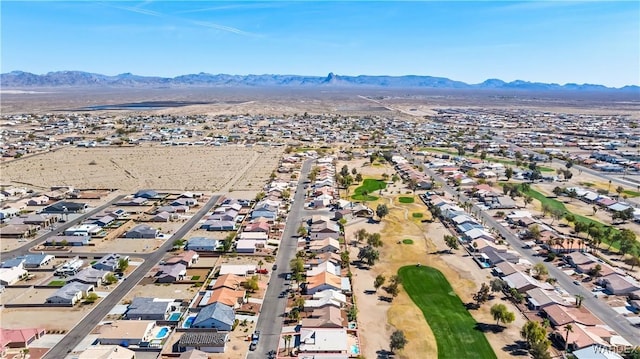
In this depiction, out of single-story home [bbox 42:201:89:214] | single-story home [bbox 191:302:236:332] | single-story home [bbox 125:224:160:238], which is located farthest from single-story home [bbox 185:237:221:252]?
single-story home [bbox 42:201:89:214]

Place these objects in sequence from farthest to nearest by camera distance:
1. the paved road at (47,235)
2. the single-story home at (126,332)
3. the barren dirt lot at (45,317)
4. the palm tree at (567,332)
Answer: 1. the paved road at (47,235)
2. the barren dirt lot at (45,317)
3. the palm tree at (567,332)
4. the single-story home at (126,332)

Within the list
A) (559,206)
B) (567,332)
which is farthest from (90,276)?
(559,206)

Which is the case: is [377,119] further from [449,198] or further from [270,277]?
[270,277]

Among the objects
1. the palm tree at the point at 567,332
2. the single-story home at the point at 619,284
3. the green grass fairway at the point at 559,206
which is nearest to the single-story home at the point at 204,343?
the palm tree at the point at 567,332

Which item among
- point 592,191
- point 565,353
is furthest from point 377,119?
point 565,353

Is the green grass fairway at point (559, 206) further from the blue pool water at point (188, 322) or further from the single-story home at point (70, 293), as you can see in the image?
the single-story home at point (70, 293)

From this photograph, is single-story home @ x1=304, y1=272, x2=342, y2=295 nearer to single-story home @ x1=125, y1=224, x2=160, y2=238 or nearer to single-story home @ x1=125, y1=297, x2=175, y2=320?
single-story home @ x1=125, y1=297, x2=175, y2=320
